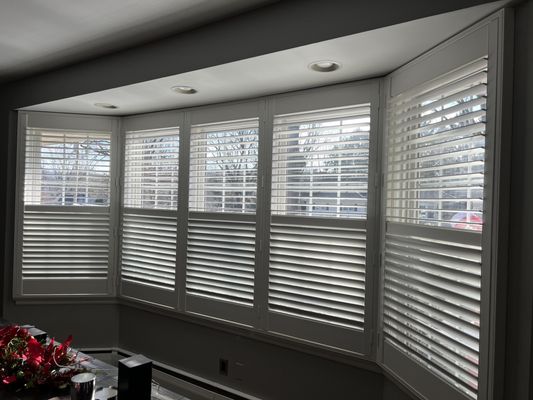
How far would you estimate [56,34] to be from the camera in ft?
7.39

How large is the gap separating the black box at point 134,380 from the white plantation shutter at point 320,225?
1107 millimetres

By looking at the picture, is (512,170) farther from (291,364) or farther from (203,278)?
(203,278)

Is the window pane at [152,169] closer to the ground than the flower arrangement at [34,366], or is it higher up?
higher up

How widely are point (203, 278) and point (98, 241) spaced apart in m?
1.14

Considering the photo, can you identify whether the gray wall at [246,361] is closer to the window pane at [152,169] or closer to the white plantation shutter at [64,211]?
the white plantation shutter at [64,211]

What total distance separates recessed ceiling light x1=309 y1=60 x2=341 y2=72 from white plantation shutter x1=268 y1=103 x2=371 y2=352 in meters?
0.29

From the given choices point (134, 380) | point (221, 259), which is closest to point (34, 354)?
point (134, 380)

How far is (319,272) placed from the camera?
232 cm

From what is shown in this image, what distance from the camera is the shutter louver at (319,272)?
220 cm

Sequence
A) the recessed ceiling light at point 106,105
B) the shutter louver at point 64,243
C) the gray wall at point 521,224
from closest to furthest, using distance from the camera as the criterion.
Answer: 1. the gray wall at point 521,224
2. the recessed ceiling light at point 106,105
3. the shutter louver at point 64,243

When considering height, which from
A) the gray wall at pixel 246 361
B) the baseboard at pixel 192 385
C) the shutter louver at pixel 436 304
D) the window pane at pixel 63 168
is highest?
the window pane at pixel 63 168

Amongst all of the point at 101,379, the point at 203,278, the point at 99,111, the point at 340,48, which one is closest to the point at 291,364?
the point at 203,278

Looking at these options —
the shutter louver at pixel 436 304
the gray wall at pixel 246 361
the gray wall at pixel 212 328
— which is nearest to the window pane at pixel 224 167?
the gray wall at pixel 212 328

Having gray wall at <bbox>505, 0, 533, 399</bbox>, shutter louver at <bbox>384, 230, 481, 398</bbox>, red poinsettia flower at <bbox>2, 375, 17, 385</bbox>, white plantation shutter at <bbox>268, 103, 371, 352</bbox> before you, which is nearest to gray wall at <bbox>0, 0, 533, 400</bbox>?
gray wall at <bbox>505, 0, 533, 399</bbox>
